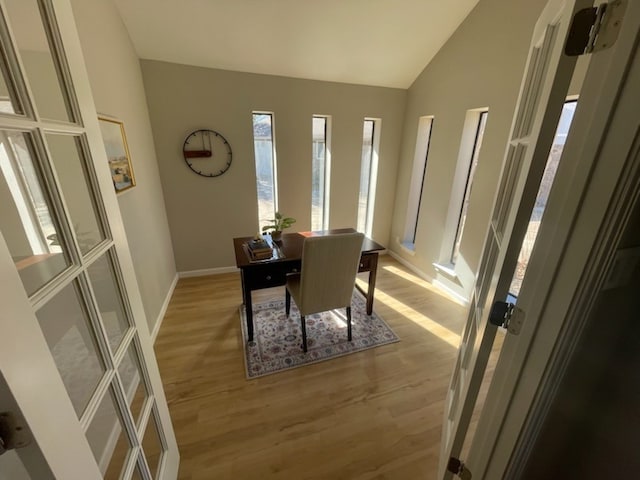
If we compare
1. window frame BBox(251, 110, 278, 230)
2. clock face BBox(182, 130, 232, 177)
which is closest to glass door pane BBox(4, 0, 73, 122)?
window frame BBox(251, 110, 278, 230)

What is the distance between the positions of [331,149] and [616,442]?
3.17 m

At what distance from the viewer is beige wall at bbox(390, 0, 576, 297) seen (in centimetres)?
204

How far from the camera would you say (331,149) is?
10.8 ft

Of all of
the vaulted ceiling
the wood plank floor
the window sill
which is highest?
the vaulted ceiling

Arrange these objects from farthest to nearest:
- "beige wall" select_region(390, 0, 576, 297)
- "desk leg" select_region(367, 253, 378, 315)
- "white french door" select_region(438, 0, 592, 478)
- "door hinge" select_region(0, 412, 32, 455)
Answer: "desk leg" select_region(367, 253, 378, 315)
"beige wall" select_region(390, 0, 576, 297)
"white french door" select_region(438, 0, 592, 478)
"door hinge" select_region(0, 412, 32, 455)

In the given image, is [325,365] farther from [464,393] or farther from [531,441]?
[531,441]

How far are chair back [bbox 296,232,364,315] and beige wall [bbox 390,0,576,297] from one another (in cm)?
141

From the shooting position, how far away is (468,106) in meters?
2.48

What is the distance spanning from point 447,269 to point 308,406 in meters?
2.14

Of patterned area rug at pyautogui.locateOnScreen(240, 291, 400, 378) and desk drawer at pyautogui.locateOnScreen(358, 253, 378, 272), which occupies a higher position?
desk drawer at pyautogui.locateOnScreen(358, 253, 378, 272)

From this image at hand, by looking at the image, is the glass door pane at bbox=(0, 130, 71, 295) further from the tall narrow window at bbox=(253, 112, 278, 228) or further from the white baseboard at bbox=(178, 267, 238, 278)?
the white baseboard at bbox=(178, 267, 238, 278)

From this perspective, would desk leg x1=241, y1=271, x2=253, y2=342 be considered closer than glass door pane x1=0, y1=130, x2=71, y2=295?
No

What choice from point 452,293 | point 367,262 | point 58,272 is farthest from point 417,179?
point 58,272

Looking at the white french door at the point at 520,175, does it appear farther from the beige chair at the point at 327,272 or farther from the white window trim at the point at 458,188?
the white window trim at the point at 458,188
